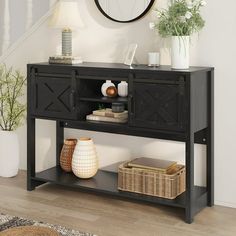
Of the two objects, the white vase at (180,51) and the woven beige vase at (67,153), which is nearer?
the white vase at (180,51)

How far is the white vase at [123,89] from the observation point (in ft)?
11.0

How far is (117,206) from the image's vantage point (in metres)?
3.30

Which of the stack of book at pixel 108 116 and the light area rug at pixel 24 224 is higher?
the stack of book at pixel 108 116

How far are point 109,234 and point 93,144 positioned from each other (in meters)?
0.87

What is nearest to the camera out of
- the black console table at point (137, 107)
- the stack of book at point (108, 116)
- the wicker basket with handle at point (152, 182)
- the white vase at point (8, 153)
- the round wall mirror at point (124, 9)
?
the black console table at point (137, 107)

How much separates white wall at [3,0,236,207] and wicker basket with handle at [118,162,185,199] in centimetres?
22

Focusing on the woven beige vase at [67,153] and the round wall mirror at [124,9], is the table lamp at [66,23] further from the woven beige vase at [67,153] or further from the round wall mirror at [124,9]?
the woven beige vase at [67,153]

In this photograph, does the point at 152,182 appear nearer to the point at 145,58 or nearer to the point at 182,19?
the point at 145,58

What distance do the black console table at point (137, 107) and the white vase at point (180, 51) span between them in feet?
0.19

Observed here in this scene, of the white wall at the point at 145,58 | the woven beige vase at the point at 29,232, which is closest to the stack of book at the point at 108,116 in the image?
the white wall at the point at 145,58

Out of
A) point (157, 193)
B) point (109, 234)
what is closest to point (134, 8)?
point (157, 193)

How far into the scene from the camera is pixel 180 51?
3.05 metres

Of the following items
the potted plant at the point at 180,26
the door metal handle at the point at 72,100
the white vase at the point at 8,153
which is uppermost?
the potted plant at the point at 180,26

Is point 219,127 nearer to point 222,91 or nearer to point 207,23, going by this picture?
point 222,91
